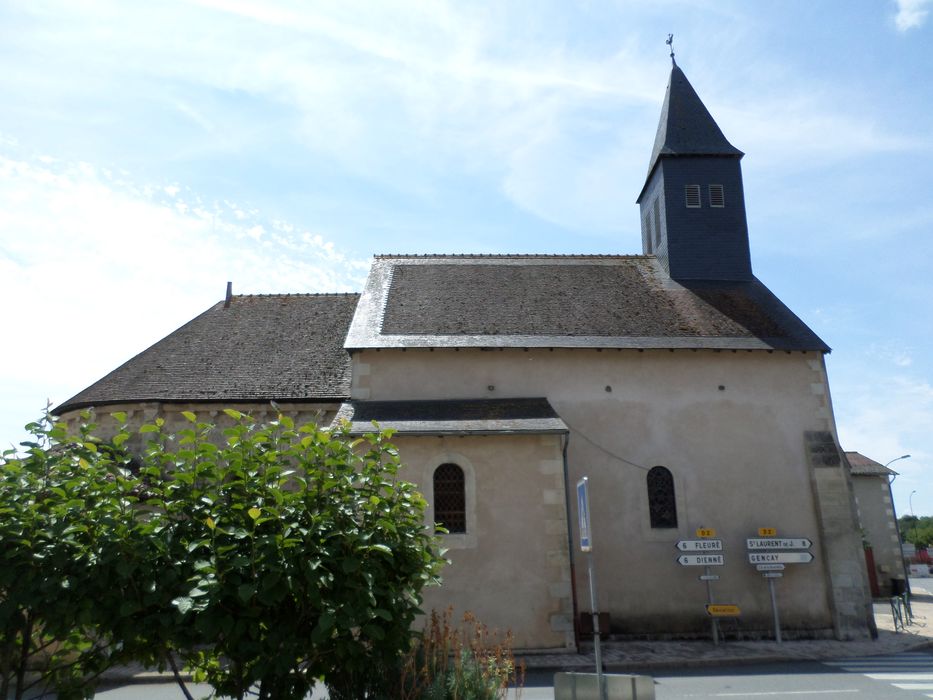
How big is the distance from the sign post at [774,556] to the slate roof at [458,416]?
489cm

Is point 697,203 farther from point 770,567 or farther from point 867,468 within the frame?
point 867,468

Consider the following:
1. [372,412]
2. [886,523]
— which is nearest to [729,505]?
[372,412]

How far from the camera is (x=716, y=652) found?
44.2 feet

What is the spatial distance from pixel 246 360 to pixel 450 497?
6.42 metres

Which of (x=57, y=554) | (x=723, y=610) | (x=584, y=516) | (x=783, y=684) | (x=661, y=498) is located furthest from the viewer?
(x=661, y=498)

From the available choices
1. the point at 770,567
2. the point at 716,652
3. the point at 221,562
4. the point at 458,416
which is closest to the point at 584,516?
the point at 221,562

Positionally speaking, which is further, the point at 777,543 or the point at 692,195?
the point at 692,195

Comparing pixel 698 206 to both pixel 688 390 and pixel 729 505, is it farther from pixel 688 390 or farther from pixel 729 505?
pixel 729 505

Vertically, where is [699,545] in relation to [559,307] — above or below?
below

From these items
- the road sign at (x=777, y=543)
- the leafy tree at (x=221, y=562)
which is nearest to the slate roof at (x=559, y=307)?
the road sign at (x=777, y=543)

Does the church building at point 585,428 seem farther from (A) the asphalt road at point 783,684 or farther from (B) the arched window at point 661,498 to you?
→ (A) the asphalt road at point 783,684

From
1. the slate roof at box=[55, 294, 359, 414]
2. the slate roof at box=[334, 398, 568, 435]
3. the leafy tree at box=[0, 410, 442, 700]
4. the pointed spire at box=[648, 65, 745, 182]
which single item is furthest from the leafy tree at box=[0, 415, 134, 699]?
the pointed spire at box=[648, 65, 745, 182]

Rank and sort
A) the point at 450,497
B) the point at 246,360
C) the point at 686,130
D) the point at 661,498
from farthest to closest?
the point at 686,130
the point at 246,360
the point at 661,498
the point at 450,497

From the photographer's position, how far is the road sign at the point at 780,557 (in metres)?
14.9
